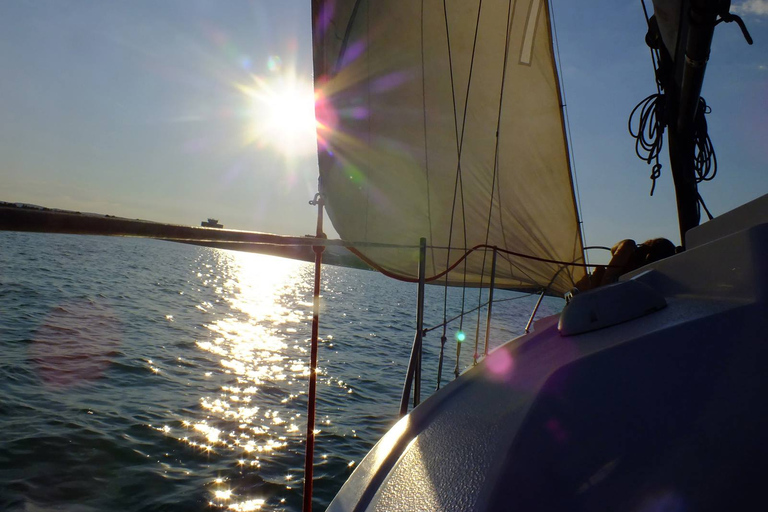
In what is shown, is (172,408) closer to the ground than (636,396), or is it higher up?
closer to the ground

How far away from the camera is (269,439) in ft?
18.1

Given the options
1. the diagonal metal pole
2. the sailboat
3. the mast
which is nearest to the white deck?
the sailboat

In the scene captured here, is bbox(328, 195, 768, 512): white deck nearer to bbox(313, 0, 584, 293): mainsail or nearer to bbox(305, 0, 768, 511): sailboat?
bbox(305, 0, 768, 511): sailboat

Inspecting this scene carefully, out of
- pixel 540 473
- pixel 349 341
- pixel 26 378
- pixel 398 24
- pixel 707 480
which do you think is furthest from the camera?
pixel 349 341

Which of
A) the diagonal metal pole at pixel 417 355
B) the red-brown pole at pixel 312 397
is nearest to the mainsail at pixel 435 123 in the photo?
the diagonal metal pole at pixel 417 355

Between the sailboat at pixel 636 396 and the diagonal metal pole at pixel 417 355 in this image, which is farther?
the diagonal metal pole at pixel 417 355

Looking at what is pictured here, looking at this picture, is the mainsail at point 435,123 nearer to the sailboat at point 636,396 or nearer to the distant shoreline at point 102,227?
the sailboat at point 636,396

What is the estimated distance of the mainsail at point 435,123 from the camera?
4.17 metres

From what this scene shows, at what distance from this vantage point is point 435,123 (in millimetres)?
4375

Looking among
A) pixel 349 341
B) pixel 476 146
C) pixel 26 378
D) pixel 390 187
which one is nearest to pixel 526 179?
pixel 476 146

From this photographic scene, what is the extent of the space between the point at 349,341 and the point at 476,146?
30.7ft

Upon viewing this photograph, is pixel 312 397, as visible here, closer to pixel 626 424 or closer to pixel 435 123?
pixel 626 424

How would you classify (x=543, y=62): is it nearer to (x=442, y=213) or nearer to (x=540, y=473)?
(x=442, y=213)

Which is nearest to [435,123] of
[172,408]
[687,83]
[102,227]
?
[687,83]
